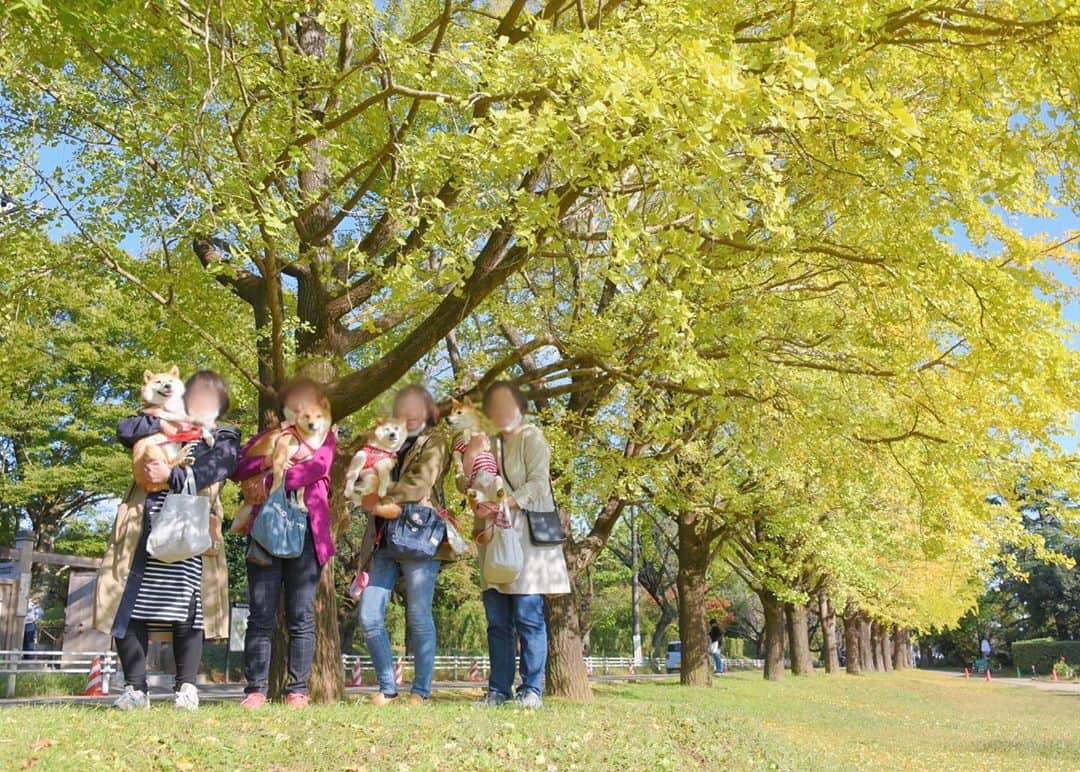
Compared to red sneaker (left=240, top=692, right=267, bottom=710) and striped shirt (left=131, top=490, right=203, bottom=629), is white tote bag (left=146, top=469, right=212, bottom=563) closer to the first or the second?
striped shirt (left=131, top=490, right=203, bottom=629)

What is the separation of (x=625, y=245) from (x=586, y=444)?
8.31 m

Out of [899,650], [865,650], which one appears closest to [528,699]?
[865,650]

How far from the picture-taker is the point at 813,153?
7.67 m

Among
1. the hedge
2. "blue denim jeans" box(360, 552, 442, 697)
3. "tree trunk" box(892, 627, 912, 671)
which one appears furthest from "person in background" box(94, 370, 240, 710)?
"tree trunk" box(892, 627, 912, 671)

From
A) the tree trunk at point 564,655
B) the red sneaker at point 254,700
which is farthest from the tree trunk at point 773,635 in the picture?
the red sneaker at point 254,700

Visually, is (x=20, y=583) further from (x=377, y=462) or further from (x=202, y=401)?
(x=377, y=462)

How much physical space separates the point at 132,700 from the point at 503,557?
91.2 inches

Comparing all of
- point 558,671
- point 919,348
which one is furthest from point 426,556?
point 558,671

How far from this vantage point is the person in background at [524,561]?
19.3 ft

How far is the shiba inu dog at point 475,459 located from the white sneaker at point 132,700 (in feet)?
7.37

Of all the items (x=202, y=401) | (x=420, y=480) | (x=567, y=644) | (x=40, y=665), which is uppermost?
(x=202, y=401)

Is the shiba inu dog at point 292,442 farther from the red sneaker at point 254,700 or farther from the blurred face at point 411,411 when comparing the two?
the red sneaker at point 254,700

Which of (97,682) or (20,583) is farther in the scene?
(20,583)

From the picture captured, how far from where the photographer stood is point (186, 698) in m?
5.32
